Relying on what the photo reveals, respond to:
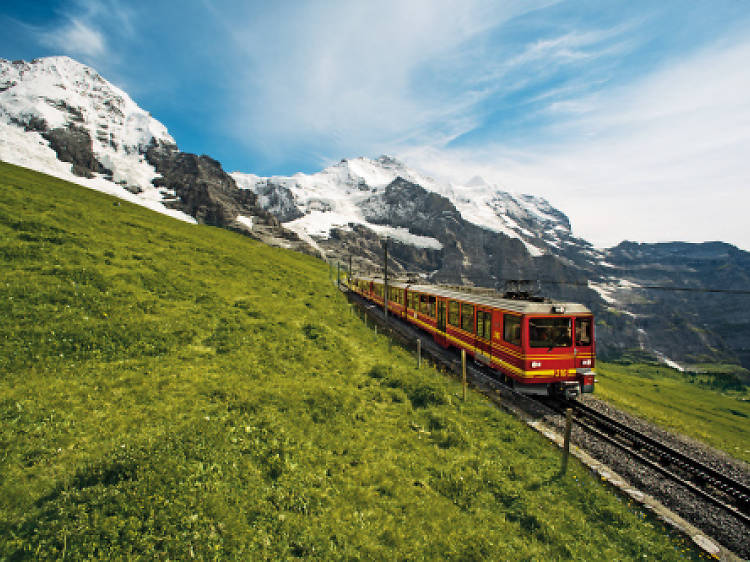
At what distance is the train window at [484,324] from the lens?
16.8 m

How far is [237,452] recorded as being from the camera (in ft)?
23.1

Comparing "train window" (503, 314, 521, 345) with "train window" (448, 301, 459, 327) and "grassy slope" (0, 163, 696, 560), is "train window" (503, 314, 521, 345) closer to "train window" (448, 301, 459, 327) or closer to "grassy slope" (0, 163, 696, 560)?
"grassy slope" (0, 163, 696, 560)

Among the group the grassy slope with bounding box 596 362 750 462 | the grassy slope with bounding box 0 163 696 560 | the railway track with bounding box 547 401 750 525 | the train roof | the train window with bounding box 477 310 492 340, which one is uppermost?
the train roof

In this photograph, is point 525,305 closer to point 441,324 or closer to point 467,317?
point 467,317

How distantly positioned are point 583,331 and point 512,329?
3113 millimetres

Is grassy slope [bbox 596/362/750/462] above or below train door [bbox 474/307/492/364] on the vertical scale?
below

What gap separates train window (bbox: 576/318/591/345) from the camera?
14609mm

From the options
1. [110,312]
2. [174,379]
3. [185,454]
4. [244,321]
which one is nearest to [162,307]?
[110,312]

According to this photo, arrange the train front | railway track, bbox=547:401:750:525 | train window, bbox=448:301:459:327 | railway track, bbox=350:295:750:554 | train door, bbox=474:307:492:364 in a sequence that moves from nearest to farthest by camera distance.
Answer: railway track, bbox=350:295:750:554, railway track, bbox=547:401:750:525, the train front, train door, bbox=474:307:492:364, train window, bbox=448:301:459:327

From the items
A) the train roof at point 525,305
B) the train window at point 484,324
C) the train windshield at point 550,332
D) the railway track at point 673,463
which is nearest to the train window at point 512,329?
the train roof at point 525,305

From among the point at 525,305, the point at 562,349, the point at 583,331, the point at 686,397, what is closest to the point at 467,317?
the point at 525,305

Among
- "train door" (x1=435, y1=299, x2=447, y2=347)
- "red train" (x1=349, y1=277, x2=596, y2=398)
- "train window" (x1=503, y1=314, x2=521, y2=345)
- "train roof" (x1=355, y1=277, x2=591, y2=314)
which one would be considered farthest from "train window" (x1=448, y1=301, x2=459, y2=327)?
"train window" (x1=503, y1=314, x2=521, y2=345)

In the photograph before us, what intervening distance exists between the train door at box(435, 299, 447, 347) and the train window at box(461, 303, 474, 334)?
2939 mm

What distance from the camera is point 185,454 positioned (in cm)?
651
